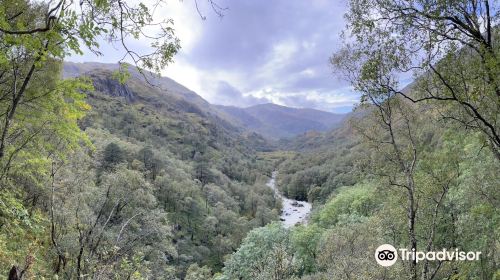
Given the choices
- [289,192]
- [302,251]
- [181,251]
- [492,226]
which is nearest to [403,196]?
[492,226]

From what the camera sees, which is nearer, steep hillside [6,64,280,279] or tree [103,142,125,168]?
steep hillside [6,64,280,279]

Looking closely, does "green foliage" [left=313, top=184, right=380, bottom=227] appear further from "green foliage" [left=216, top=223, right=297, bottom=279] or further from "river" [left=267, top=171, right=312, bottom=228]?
"river" [left=267, top=171, right=312, bottom=228]

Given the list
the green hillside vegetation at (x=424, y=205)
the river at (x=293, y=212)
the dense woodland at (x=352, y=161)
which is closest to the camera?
the dense woodland at (x=352, y=161)

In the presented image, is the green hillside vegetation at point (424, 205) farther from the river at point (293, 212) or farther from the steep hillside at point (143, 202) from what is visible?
the river at point (293, 212)

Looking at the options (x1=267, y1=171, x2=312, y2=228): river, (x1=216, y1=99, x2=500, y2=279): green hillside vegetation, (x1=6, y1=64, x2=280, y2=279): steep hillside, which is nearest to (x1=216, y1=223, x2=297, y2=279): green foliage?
(x1=216, y1=99, x2=500, y2=279): green hillside vegetation

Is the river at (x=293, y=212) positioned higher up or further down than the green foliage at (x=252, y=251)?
further down

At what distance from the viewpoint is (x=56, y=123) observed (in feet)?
44.8

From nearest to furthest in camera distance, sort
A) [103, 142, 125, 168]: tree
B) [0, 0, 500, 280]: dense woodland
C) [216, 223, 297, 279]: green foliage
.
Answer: [0, 0, 500, 280]: dense woodland
[216, 223, 297, 279]: green foliage
[103, 142, 125, 168]: tree

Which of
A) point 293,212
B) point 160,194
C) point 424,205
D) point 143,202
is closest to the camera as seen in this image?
point 424,205

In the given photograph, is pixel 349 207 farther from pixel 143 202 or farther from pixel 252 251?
pixel 143 202

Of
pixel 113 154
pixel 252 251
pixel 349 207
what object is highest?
pixel 113 154

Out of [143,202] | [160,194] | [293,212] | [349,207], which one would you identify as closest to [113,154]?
[160,194]

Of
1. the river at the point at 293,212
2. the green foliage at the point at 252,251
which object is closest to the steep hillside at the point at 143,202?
the river at the point at 293,212

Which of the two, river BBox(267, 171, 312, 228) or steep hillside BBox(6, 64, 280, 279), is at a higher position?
steep hillside BBox(6, 64, 280, 279)
